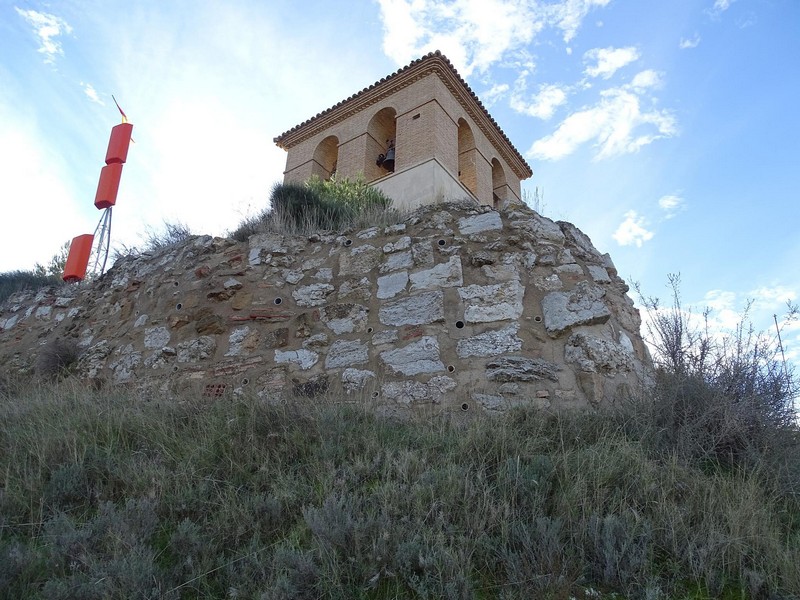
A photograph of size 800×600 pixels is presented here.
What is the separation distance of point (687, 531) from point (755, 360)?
2.23 meters

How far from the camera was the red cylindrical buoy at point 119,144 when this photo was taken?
37.9ft

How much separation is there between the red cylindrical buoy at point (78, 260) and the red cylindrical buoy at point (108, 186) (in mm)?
1400

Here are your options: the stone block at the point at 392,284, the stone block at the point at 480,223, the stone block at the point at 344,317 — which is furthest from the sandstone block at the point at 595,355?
the stone block at the point at 344,317

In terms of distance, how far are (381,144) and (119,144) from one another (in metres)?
6.08

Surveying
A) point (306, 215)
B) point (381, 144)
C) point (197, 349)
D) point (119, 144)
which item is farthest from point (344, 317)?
point (381, 144)

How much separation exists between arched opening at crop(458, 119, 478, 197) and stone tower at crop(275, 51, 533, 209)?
0.03m

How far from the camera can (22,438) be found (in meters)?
3.46

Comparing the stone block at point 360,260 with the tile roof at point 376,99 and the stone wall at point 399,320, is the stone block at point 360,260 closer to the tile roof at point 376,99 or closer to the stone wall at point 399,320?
the stone wall at point 399,320

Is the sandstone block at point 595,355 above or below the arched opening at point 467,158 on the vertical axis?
below

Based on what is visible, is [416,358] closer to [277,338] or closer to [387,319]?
[387,319]

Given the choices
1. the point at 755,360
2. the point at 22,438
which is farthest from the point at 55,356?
the point at 755,360

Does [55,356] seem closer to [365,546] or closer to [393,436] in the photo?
[393,436]

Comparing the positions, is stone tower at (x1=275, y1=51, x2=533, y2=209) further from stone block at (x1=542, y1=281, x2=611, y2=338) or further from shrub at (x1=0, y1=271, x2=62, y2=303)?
stone block at (x1=542, y1=281, x2=611, y2=338)

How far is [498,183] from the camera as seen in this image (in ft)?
49.1
